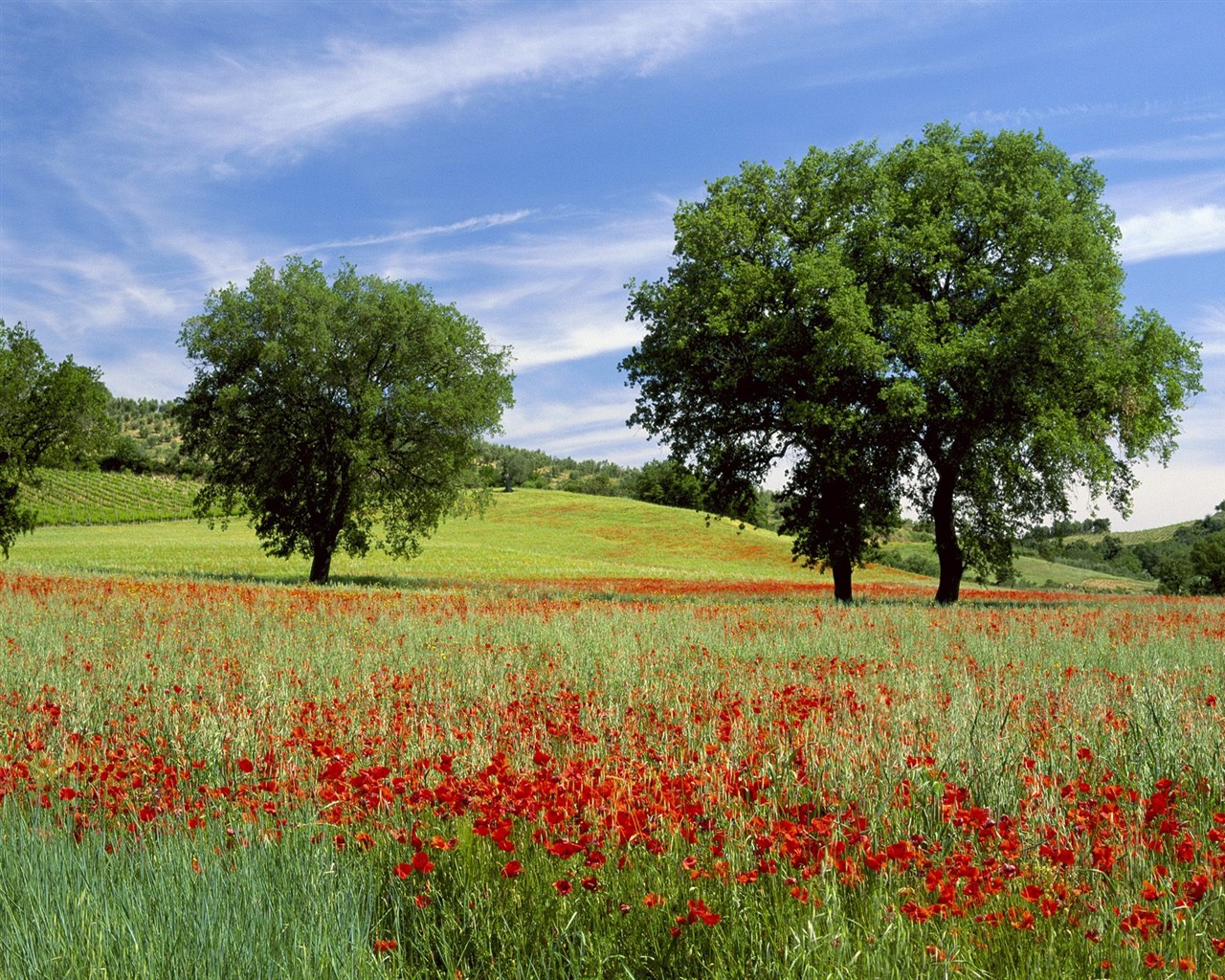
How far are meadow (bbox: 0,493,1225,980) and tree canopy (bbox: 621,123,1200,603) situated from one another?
14336mm

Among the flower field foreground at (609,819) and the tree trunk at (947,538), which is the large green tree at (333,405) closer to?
the tree trunk at (947,538)

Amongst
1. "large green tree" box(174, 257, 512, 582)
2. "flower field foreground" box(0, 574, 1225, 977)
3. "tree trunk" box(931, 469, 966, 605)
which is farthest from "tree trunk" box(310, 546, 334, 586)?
"flower field foreground" box(0, 574, 1225, 977)

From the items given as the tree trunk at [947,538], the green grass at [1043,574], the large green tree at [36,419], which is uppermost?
the large green tree at [36,419]

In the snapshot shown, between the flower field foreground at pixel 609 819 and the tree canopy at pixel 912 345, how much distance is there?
15652 millimetres

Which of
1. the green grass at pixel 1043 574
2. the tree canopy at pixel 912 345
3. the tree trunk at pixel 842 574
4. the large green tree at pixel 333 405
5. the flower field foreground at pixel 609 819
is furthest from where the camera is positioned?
the green grass at pixel 1043 574

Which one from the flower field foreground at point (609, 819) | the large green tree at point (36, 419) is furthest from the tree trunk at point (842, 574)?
the large green tree at point (36, 419)

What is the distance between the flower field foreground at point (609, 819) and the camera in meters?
3.20

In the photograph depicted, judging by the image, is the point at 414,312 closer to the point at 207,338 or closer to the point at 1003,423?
the point at 207,338

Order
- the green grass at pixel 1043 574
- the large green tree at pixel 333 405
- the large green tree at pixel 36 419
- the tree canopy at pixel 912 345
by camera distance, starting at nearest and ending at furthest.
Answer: the tree canopy at pixel 912 345, the large green tree at pixel 333 405, the large green tree at pixel 36 419, the green grass at pixel 1043 574

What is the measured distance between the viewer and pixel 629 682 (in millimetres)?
8742

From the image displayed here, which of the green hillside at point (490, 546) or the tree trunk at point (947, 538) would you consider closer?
the tree trunk at point (947, 538)

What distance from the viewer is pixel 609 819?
4.05m

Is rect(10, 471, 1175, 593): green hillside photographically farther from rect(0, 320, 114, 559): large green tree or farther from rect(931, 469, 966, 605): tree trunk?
rect(931, 469, 966, 605): tree trunk

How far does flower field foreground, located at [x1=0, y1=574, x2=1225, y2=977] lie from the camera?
3.20 meters
